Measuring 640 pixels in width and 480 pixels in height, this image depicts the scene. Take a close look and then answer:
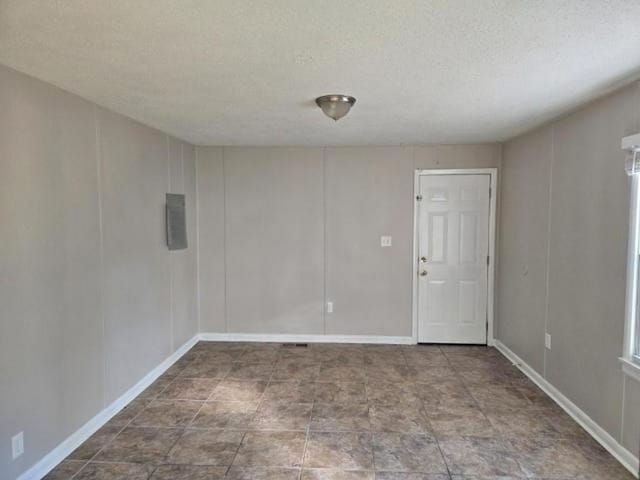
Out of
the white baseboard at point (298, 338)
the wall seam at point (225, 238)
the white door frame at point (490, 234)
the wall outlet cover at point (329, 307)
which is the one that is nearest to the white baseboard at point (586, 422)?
the white door frame at point (490, 234)

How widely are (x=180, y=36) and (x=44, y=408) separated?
217 cm

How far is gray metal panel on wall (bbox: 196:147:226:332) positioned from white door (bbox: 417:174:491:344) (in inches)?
91.2

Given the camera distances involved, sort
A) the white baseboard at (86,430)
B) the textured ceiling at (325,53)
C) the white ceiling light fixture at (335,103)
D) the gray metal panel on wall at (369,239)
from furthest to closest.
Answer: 1. the gray metal panel on wall at (369,239)
2. the white ceiling light fixture at (335,103)
3. the white baseboard at (86,430)
4. the textured ceiling at (325,53)

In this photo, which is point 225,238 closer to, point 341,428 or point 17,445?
A: point 341,428

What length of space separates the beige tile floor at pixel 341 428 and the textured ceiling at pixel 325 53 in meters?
2.26

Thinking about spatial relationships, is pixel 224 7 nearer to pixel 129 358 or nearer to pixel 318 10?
pixel 318 10

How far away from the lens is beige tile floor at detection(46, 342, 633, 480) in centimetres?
229

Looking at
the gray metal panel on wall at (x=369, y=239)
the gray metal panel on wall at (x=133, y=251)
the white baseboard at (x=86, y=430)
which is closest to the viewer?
the white baseboard at (x=86, y=430)

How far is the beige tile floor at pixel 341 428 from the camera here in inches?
90.2

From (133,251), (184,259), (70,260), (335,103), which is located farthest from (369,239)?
(70,260)

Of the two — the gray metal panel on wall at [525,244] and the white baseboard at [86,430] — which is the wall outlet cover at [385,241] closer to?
the gray metal panel on wall at [525,244]

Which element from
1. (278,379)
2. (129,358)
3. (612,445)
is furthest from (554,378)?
(129,358)

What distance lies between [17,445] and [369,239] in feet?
11.3

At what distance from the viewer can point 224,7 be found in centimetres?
146
